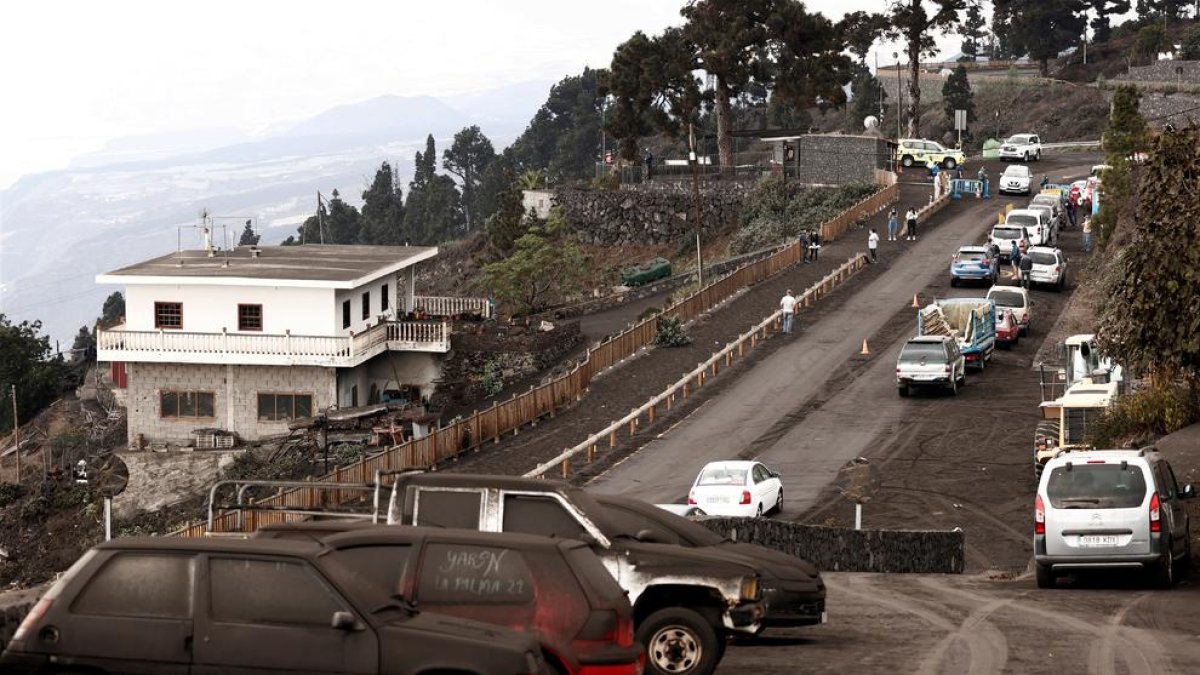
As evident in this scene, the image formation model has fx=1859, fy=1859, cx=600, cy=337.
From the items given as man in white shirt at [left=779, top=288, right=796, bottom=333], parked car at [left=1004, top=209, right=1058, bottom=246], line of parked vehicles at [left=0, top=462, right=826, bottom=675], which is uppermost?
parked car at [left=1004, top=209, right=1058, bottom=246]

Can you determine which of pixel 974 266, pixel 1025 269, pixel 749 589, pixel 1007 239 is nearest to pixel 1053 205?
pixel 1007 239

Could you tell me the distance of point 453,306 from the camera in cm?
6988

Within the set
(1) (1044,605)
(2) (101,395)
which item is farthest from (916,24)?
(1) (1044,605)

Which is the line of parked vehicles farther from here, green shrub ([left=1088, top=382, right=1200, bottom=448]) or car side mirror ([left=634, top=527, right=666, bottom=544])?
green shrub ([left=1088, top=382, right=1200, bottom=448])

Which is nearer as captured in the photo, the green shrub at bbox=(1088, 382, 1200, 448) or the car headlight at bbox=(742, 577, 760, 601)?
the car headlight at bbox=(742, 577, 760, 601)

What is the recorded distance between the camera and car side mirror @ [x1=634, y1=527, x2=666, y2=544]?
16.5 meters

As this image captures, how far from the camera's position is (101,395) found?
233 ft

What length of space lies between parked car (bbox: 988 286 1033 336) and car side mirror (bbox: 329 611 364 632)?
146 ft

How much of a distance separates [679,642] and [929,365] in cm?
3237

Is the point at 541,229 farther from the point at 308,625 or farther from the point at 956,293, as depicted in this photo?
the point at 308,625

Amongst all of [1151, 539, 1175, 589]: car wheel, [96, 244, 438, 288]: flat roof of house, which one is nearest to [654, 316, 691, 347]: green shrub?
[96, 244, 438, 288]: flat roof of house

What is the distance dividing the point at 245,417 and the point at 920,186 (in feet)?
136

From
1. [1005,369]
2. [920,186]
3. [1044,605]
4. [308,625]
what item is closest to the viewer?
[308,625]

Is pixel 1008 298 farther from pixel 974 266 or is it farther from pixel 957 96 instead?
pixel 957 96
